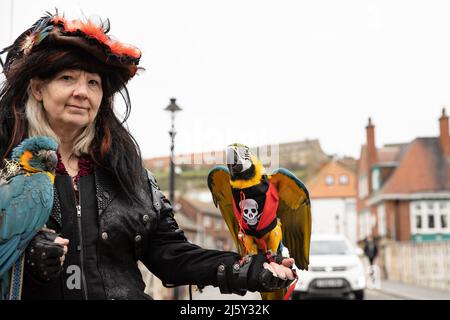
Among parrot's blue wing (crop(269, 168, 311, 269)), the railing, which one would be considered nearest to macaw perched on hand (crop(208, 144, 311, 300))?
parrot's blue wing (crop(269, 168, 311, 269))

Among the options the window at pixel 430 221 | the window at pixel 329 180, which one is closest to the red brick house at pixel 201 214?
the window at pixel 329 180

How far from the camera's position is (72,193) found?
2301 mm

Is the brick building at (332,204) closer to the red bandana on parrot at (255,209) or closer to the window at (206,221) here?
the window at (206,221)

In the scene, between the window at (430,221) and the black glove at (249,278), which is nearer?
the black glove at (249,278)

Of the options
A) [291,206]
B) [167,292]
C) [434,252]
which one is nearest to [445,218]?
[434,252]

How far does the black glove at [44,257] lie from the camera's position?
194 centimetres

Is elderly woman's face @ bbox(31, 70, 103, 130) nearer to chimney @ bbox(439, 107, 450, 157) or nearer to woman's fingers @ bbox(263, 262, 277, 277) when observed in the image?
woman's fingers @ bbox(263, 262, 277, 277)

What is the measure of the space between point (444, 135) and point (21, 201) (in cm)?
3868

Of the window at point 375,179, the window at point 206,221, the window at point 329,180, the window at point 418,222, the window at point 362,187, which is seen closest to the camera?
the window at point 418,222

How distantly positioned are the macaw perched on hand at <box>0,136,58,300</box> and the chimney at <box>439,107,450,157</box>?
37.4 metres

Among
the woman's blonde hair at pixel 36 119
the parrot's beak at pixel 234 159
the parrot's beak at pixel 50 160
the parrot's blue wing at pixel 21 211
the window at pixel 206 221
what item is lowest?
the parrot's blue wing at pixel 21 211

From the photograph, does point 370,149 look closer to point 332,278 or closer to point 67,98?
point 332,278

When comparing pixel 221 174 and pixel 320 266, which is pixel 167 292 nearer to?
pixel 320 266
